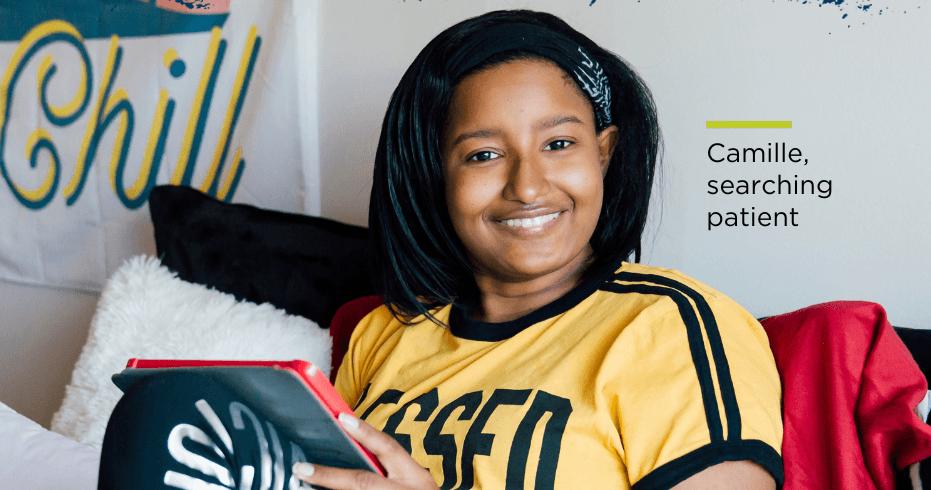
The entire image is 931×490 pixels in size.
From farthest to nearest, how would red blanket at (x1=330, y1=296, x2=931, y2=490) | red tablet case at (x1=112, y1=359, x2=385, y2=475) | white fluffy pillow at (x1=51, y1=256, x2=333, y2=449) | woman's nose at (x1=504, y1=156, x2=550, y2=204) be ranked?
white fluffy pillow at (x1=51, y1=256, x2=333, y2=449) → woman's nose at (x1=504, y1=156, x2=550, y2=204) → red blanket at (x1=330, y1=296, x2=931, y2=490) → red tablet case at (x1=112, y1=359, x2=385, y2=475)

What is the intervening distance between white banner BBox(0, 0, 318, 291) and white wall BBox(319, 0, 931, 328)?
64cm

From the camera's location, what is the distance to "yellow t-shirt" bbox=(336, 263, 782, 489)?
2.05ft

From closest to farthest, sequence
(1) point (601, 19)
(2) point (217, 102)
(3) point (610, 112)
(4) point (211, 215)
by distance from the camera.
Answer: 1. (3) point (610, 112)
2. (1) point (601, 19)
3. (4) point (211, 215)
4. (2) point (217, 102)

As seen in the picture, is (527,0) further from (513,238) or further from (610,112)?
(513,238)

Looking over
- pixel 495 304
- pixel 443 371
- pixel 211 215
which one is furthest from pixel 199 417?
pixel 211 215

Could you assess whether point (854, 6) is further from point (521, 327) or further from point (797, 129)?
point (521, 327)

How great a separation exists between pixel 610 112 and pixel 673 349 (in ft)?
1.24

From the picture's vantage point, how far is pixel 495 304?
93 cm

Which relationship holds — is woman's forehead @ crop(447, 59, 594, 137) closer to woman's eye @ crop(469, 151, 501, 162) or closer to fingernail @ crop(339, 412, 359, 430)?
woman's eye @ crop(469, 151, 501, 162)

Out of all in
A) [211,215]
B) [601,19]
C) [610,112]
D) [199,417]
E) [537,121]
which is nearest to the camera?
[199,417]

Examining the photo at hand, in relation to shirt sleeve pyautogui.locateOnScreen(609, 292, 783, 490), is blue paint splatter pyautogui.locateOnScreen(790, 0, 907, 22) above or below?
above

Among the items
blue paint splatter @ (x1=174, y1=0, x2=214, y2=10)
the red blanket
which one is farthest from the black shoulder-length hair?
blue paint splatter @ (x1=174, y1=0, x2=214, y2=10)

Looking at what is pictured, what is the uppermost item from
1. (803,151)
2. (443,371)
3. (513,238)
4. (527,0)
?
(527,0)

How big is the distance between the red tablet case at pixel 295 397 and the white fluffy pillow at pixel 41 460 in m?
0.36
